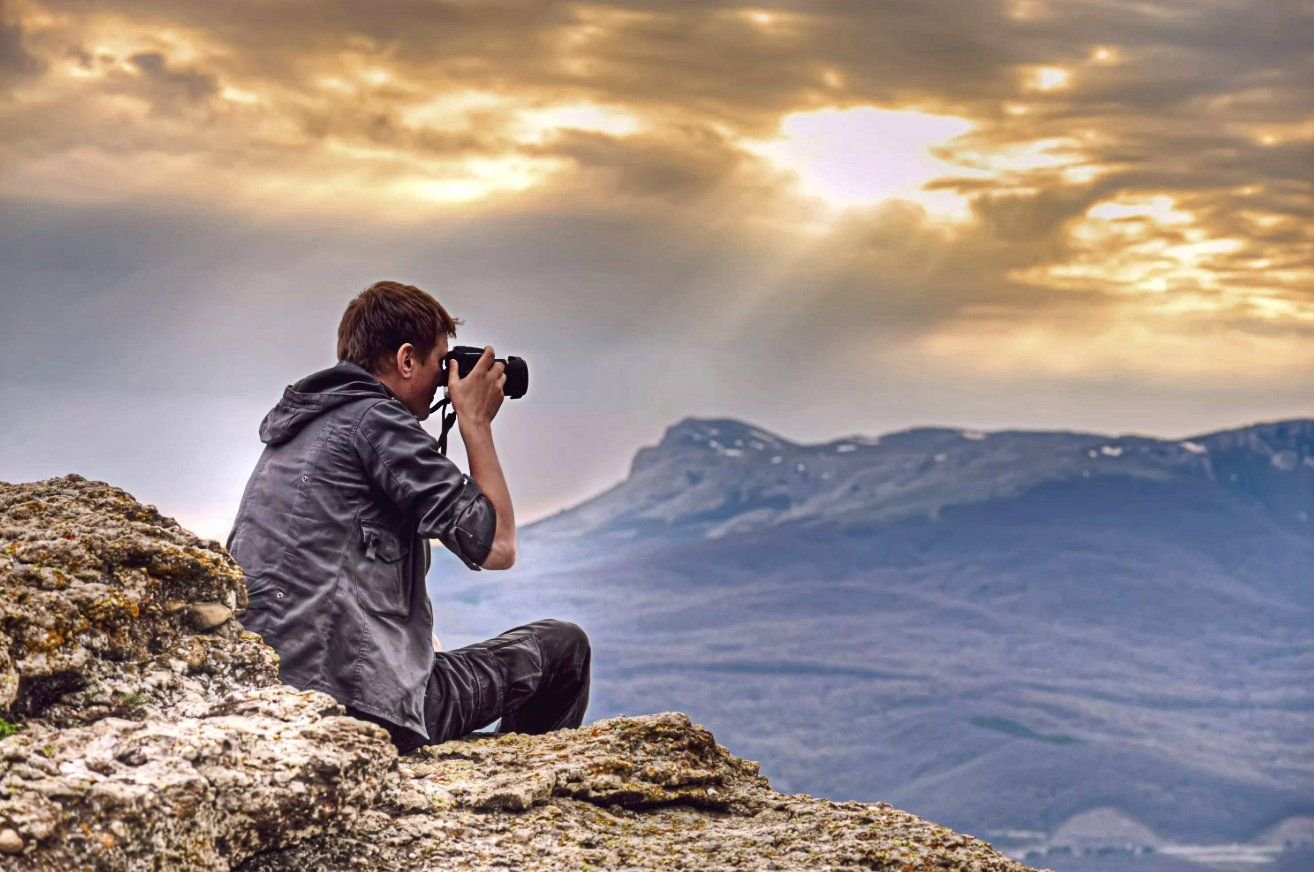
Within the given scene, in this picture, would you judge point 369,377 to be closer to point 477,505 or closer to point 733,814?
point 477,505

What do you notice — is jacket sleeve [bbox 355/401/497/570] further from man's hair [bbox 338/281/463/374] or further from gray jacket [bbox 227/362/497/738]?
man's hair [bbox 338/281/463/374]

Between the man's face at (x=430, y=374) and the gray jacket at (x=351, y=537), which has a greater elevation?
the man's face at (x=430, y=374)

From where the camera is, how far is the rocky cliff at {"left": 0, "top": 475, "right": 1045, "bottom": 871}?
553cm

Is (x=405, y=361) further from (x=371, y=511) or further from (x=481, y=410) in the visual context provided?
(x=371, y=511)

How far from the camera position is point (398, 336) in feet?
25.7

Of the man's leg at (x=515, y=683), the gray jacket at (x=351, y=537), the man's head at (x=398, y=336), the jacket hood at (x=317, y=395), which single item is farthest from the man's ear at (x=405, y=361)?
the man's leg at (x=515, y=683)

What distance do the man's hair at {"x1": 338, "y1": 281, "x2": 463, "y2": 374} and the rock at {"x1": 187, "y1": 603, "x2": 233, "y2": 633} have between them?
1.59m

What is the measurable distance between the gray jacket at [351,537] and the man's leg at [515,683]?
64cm

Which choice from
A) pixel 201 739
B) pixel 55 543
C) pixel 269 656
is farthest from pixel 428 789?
pixel 55 543

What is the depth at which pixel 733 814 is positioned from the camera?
7996 millimetres

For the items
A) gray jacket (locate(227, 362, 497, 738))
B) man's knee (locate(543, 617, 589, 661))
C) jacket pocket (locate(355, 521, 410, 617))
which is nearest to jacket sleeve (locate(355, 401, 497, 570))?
gray jacket (locate(227, 362, 497, 738))

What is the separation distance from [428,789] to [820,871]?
185cm

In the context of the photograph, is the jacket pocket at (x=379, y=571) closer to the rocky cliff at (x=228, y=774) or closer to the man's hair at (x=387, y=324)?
the rocky cliff at (x=228, y=774)

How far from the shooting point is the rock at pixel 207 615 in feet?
22.4
